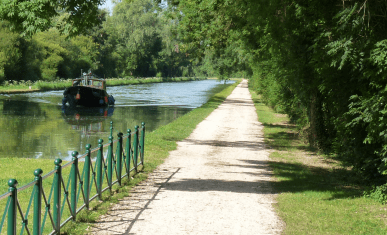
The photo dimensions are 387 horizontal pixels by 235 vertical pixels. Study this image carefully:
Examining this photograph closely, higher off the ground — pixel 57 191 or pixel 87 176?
pixel 57 191

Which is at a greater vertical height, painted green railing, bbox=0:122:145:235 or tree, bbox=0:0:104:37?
tree, bbox=0:0:104:37

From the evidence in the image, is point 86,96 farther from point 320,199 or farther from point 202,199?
point 320,199

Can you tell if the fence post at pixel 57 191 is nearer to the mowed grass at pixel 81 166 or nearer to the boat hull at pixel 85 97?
the mowed grass at pixel 81 166

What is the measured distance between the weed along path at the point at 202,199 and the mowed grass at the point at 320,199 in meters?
0.32

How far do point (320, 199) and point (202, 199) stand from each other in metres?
2.40

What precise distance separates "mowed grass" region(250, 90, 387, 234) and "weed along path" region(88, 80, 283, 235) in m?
0.32

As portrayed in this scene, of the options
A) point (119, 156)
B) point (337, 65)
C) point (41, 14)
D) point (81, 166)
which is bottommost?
point (81, 166)

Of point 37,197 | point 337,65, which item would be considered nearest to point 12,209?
point 37,197

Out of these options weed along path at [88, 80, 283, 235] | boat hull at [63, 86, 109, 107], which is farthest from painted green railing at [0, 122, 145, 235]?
Result: boat hull at [63, 86, 109, 107]

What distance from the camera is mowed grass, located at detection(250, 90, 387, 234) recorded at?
24.7 feet

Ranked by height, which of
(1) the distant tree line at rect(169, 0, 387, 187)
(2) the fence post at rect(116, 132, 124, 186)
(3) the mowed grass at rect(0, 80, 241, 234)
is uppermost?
(1) the distant tree line at rect(169, 0, 387, 187)

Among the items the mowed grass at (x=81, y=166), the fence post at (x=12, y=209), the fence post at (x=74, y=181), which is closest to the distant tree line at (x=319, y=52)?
the mowed grass at (x=81, y=166)

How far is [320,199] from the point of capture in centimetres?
931

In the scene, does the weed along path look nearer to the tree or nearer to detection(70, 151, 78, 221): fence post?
detection(70, 151, 78, 221): fence post
